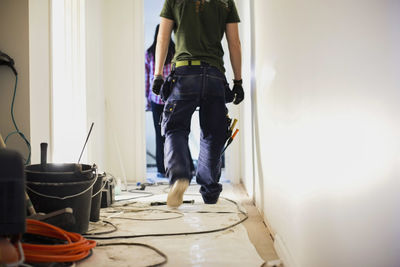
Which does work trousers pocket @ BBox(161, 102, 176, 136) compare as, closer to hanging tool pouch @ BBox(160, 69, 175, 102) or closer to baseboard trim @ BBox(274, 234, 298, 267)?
hanging tool pouch @ BBox(160, 69, 175, 102)

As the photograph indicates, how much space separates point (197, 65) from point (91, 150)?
4.44ft

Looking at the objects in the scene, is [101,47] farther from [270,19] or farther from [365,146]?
[365,146]

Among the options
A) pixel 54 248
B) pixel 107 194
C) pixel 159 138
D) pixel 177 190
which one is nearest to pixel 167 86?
pixel 177 190

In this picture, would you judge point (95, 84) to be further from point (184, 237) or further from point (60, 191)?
point (184, 237)

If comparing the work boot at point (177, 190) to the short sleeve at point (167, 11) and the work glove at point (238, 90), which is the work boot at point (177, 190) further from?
the short sleeve at point (167, 11)

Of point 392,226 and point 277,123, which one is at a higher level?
point 277,123

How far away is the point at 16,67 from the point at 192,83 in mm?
933

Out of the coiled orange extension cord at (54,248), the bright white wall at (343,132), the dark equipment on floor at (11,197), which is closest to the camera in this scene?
the bright white wall at (343,132)

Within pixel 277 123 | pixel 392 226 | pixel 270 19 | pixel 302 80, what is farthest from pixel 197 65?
pixel 392 226

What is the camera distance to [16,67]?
193 cm

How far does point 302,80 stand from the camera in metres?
1.02

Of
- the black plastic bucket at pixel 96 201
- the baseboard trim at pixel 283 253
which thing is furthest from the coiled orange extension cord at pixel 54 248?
the baseboard trim at pixel 283 253

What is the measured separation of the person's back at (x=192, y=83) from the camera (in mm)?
2221

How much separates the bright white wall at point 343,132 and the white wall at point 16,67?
1361mm
